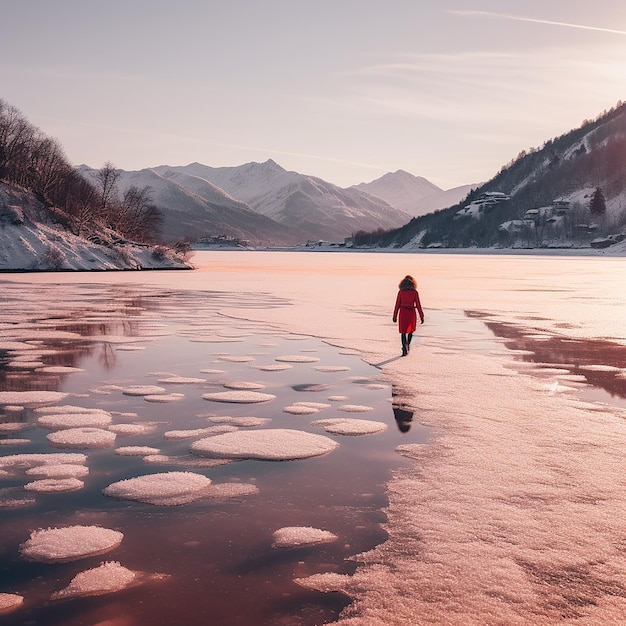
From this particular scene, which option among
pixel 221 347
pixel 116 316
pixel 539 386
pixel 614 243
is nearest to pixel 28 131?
pixel 116 316

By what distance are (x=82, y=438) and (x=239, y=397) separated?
2.28 m

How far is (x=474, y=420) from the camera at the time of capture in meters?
7.05

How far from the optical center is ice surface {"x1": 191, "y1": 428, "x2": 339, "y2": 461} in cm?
570

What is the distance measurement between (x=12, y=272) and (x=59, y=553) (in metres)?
43.7

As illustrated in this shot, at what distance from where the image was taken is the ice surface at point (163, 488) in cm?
460

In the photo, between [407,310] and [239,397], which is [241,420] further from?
[407,310]

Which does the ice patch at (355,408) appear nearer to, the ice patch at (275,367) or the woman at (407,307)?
the ice patch at (275,367)

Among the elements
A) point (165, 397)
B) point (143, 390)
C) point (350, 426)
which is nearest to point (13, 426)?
point (165, 397)

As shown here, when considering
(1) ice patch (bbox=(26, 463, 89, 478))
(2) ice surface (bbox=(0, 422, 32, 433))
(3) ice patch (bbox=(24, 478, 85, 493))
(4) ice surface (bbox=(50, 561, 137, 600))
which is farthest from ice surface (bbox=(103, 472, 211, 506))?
(2) ice surface (bbox=(0, 422, 32, 433))

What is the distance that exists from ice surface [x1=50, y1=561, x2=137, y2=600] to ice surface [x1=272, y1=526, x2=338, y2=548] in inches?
34.5

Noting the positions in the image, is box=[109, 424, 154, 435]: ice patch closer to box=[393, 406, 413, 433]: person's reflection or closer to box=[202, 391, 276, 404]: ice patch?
Result: box=[202, 391, 276, 404]: ice patch

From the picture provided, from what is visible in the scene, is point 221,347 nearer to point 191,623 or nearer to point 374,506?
point 374,506

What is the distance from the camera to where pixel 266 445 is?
596 cm

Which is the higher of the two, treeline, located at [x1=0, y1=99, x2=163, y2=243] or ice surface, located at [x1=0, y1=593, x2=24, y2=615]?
treeline, located at [x1=0, y1=99, x2=163, y2=243]
